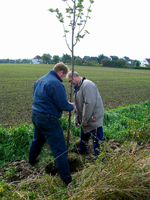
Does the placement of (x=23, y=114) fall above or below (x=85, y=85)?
below

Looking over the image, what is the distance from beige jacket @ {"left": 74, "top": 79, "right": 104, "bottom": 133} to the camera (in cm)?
320

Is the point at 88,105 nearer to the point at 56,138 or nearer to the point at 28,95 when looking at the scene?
the point at 56,138

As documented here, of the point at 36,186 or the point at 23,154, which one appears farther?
the point at 23,154

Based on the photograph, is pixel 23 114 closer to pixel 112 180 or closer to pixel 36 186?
pixel 36 186

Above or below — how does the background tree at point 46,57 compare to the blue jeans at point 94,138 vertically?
above

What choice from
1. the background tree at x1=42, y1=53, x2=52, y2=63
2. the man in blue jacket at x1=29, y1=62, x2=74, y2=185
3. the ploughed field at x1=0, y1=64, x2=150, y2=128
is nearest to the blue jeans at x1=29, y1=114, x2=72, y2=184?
the man in blue jacket at x1=29, y1=62, x2=74, y2=185

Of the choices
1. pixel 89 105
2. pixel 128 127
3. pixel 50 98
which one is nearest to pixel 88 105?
pixel 89 105

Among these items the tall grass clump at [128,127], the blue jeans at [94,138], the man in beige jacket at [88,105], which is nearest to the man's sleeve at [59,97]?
the man in beige jacket at [88,105]

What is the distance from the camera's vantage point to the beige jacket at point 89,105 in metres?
3.20

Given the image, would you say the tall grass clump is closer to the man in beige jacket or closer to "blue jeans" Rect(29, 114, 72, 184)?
the man in beige jacket

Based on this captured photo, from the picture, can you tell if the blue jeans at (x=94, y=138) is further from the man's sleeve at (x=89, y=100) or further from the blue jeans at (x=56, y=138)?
the blue jeans at (x=56, y=138)

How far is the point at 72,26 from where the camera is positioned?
303cm

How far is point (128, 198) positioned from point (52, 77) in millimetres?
1956

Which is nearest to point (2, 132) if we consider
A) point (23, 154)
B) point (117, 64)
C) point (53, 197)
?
point (23, 154)
